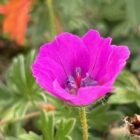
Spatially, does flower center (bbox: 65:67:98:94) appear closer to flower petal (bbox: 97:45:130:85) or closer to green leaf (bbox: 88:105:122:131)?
flower petal (bbox: 97:45:130:85)

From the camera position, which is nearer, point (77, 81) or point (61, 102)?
point (77, 81)

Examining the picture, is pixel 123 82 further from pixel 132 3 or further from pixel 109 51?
pixel 109 51

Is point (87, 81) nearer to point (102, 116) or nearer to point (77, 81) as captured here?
point (77, 81)

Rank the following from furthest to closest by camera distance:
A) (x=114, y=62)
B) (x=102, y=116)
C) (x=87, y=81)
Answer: (x=102, y=116), (x=87, y=81), (x=114, y=62)

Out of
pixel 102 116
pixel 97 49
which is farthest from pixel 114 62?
pixel 102 116

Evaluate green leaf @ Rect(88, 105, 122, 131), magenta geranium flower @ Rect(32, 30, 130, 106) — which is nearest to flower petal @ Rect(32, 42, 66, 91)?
magenta geranium flower @ Rect(32, 30, 130, 106)

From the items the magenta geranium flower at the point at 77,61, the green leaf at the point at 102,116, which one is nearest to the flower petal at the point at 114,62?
the magenta geranium flower at the point at 77,61

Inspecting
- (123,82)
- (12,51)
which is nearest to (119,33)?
(123,82)
